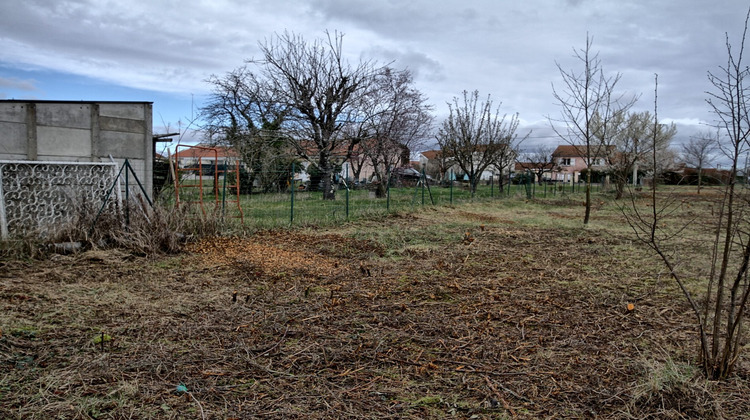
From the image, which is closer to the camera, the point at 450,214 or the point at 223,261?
the point at 223,261

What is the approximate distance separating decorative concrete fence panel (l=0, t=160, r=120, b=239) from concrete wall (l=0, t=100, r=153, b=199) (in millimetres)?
561

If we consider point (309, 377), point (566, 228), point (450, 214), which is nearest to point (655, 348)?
point (309, 377)

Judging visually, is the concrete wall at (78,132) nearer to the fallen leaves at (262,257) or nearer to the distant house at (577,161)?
the fallen leaves at (262,257)

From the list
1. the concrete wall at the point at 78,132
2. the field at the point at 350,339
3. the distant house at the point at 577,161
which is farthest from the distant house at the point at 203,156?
the distant house at the point at 577,161

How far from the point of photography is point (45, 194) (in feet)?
25.1

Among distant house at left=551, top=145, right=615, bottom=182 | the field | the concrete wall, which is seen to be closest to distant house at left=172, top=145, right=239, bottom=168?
the concrete wall

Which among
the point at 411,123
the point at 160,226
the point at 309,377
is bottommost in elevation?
the point at 309,377

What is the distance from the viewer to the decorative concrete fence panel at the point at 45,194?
7047 millimetres

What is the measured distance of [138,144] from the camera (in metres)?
9.09

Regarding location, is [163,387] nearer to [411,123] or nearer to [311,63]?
[311,63]

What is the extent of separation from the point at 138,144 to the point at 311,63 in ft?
32.5

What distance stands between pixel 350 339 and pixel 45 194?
6.65 meters

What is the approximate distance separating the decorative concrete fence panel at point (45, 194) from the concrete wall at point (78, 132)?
56 cm

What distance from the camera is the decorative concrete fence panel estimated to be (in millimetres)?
7047
